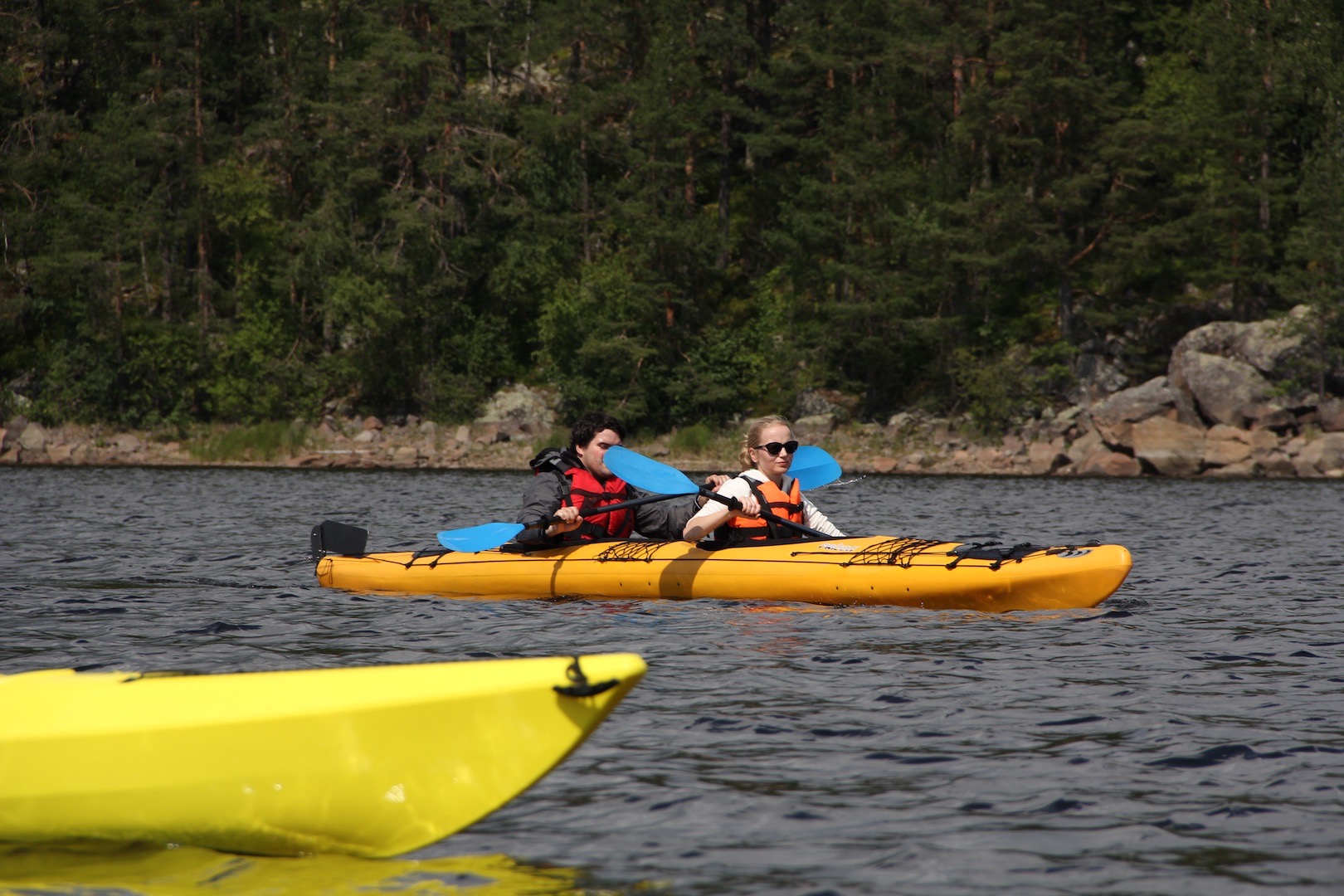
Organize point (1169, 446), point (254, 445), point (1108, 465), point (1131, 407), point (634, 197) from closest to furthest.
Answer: point (1169, 446)
point (1108, 465)
point (1131, 407)
point (254, 445)
point (634, 197)

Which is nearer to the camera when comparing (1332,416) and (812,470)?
(812,470)

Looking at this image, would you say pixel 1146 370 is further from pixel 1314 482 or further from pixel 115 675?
pixel 115 675

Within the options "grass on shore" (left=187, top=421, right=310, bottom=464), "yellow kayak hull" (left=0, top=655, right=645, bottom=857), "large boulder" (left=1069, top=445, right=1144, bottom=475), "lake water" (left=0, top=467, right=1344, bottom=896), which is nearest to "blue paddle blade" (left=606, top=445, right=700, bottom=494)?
"lake water" (left=0, top=467, right=1344, bottom=896)

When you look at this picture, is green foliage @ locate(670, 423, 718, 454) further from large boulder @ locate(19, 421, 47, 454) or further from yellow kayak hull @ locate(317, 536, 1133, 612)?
yellow kayak hull @ locate(317, 536, 1133, 612)

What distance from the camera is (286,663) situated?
6.34 metres

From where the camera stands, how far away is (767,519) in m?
8.34

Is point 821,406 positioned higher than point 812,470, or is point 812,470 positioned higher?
point 821,406

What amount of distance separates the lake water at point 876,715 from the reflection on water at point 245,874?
0.03 m

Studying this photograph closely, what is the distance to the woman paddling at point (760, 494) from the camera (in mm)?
8047

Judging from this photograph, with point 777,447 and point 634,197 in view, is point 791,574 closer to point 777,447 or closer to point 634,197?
point 777,447

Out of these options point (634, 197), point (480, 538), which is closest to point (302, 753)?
point (480, 538)

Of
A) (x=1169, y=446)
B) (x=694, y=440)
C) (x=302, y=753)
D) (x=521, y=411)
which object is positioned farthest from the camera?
(x=521, y=411)

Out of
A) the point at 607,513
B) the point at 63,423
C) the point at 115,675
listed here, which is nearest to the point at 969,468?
the point at 607,513

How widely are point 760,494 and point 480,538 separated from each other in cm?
225
